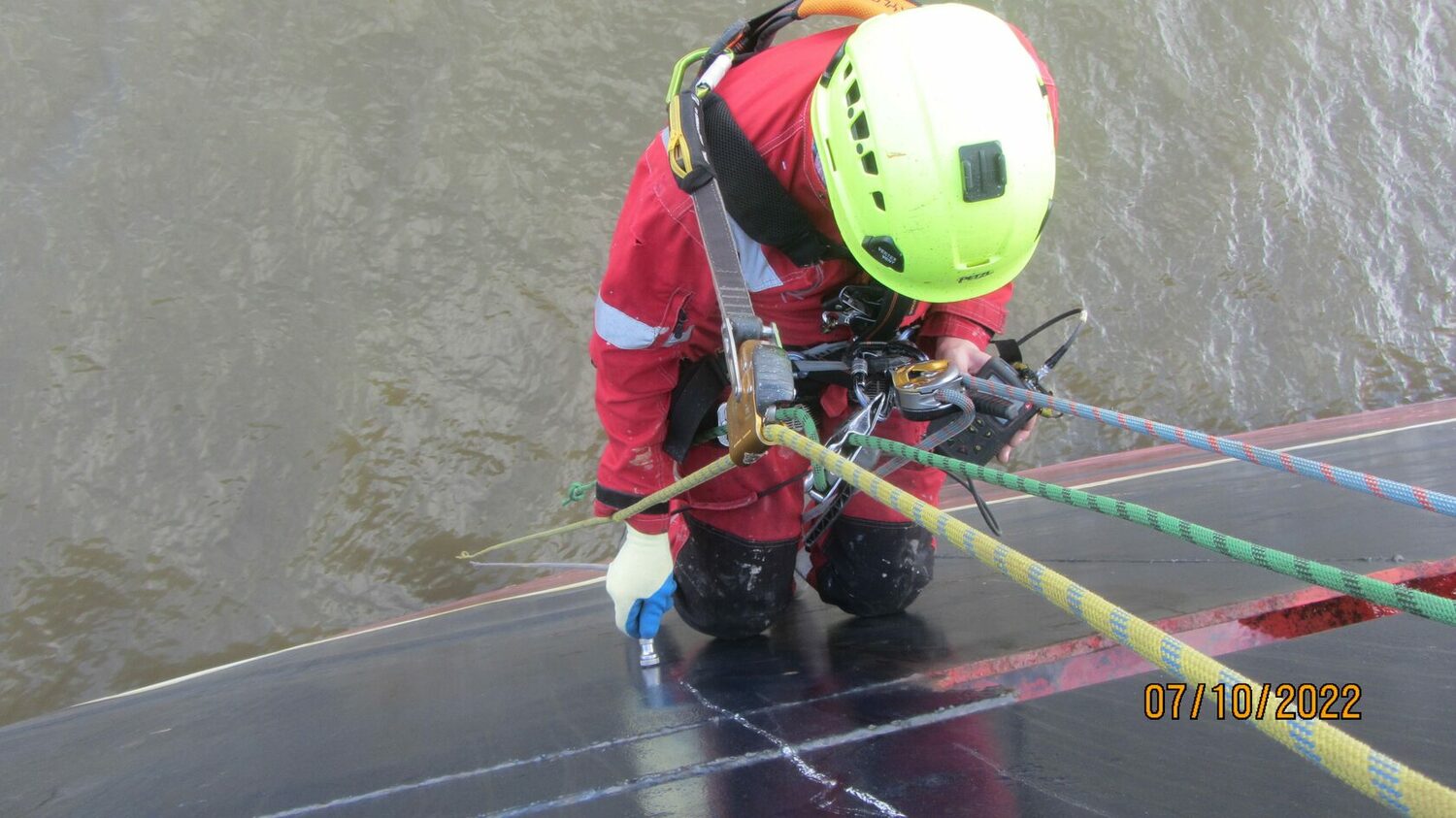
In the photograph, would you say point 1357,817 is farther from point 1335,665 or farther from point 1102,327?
point 1102,327

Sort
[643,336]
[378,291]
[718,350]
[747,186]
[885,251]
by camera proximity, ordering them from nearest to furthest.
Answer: [885,251], [747,186], [643,336], [718,350], [378,291]

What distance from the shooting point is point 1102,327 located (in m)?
4.31

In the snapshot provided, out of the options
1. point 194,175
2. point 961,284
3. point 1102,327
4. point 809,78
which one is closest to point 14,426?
point 194,175

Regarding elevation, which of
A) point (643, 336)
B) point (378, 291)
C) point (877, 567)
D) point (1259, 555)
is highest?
point (378, 291)

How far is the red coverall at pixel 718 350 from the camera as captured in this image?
5.74 ft

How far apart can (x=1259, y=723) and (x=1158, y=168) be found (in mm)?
4518

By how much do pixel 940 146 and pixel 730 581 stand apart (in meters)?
1.15

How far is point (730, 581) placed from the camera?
2234 millimetres

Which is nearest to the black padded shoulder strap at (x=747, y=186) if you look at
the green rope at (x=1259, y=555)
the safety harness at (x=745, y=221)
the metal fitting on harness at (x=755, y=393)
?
the safety harness at (x=745, y=221)

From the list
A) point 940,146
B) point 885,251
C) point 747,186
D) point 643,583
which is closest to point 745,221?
point 747,186

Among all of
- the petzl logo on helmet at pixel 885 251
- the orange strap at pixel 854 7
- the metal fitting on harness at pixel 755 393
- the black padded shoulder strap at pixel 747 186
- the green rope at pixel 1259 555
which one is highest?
the orange strap at pixel 854 7

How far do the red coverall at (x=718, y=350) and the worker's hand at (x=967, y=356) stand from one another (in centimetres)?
4

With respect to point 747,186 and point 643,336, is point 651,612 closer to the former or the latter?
point 643,336
